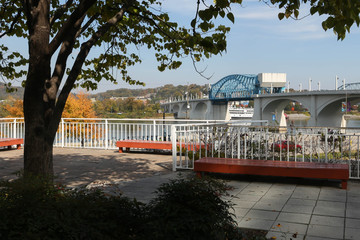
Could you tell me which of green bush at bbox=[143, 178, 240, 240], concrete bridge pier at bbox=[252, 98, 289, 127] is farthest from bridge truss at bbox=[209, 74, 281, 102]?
green bush at bbox=[143, 178, 240, 240]

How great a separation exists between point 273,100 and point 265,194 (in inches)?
2136

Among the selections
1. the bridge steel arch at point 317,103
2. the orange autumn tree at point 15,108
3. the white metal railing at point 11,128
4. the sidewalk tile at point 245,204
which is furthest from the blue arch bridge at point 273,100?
the orange autumn tree at point 15,108

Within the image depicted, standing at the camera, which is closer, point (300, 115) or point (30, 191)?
point (30, 191)

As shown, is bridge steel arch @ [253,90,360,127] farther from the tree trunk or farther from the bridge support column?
the tree trunk

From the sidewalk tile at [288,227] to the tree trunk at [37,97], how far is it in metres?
2.67

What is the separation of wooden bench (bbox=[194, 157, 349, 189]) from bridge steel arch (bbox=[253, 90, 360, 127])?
42952mm

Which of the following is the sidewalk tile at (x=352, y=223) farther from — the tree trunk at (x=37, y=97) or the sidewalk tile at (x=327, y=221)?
the tree trunk at (x=37, y=97)

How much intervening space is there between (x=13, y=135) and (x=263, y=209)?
11.5 meters

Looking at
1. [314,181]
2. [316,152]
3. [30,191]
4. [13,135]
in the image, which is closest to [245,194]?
[314,181]

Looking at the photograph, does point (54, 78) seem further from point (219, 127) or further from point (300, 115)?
point (300, 115)

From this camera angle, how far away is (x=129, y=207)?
3.11 metres

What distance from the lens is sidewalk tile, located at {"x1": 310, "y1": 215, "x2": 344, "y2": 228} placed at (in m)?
4.35

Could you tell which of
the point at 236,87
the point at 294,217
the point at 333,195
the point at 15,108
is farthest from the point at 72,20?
the point at 236,87

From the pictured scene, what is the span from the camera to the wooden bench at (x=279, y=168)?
6320 mm
